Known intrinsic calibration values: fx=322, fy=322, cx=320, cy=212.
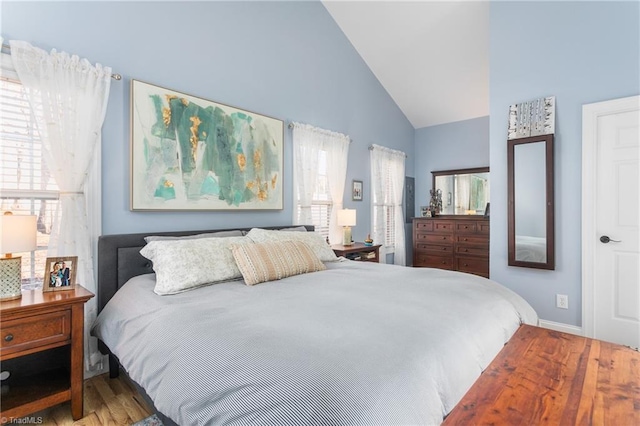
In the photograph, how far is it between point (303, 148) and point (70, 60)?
2273 mm

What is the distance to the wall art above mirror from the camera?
5.29 meters

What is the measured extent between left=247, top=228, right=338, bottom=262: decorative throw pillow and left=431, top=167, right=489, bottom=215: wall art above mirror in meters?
3.42

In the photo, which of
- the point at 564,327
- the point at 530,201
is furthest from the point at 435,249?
the point at 564,327

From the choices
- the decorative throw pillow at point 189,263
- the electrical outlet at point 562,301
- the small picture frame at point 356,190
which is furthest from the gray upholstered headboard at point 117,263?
the electrical outlet at point 562,301

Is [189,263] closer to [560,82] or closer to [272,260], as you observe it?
[272,260]

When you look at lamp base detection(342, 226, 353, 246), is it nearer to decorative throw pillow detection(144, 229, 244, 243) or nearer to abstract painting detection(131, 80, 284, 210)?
abstract painting detection(131, 80, 284, 210)

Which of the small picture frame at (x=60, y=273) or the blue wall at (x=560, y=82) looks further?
the blue wall at (x=560, y=82)

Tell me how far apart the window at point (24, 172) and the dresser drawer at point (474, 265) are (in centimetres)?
500

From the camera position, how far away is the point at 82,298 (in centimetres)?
178

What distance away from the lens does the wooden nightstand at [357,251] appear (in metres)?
3.88

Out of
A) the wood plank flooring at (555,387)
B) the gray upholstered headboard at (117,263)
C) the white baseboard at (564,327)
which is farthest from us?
the white baseboard at (564,327)

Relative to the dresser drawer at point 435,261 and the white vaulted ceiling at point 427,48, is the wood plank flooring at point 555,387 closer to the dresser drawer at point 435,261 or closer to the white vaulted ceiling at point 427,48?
the dresser drawer at point 435,261

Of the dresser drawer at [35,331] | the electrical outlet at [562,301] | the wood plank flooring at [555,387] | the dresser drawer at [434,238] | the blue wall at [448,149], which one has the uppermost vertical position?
the blue wall at [448,149]

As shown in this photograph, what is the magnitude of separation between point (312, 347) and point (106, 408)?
1640 mm
